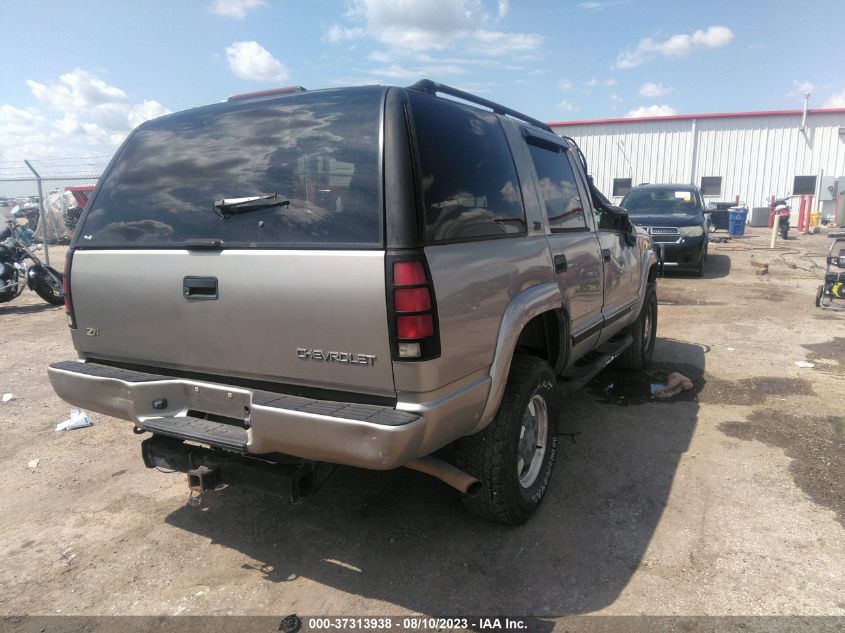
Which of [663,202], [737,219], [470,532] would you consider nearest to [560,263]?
[470,532]

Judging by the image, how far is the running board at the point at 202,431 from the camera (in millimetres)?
2486

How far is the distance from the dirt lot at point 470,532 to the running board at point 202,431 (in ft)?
2.57

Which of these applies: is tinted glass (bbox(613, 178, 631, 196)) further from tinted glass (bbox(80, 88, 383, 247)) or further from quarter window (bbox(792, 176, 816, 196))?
tinted glass (bbox(80, 88, 383, 247))

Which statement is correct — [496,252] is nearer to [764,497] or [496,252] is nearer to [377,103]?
[377,103]

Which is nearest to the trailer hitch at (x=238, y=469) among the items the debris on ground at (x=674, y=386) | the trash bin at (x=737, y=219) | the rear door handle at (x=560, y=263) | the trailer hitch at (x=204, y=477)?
the trailer hitch at (x=204, y=477)

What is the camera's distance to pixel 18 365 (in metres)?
6.54

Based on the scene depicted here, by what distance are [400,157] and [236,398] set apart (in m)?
1.26

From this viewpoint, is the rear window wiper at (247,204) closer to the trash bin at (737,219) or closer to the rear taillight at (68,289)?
the rear taillight at (68,289)

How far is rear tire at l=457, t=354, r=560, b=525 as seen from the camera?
2.91 meters

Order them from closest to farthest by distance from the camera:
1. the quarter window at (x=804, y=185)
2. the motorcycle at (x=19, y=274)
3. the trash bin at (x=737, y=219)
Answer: the motorcycle at (x=19, y=274) < the trash bin at (x=737, y=219) < the quarter window at (x=804, y=185)

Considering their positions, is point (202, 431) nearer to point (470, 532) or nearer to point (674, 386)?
point (470, 532)

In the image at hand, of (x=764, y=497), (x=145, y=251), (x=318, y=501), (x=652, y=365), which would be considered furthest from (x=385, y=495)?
(x=652, y=365)

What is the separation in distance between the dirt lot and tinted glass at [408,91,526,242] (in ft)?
5.40

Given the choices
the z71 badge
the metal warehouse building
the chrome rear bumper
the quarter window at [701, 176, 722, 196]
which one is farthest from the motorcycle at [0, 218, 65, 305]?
the quarter window at [701, 176, 722, 196]
